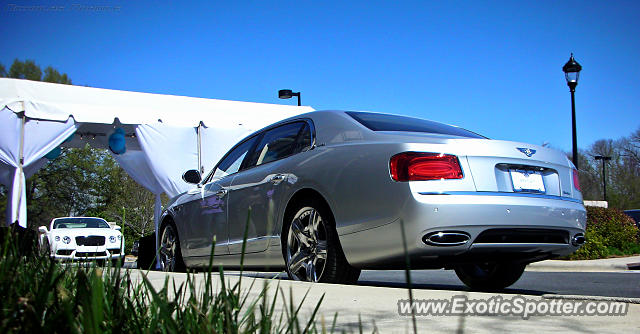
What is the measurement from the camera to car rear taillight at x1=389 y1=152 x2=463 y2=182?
403 cm

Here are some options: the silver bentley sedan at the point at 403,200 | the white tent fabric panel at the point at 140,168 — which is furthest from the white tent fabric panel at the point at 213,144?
the silver bentley sedan at the point at 403,200

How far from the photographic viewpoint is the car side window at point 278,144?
5359mm

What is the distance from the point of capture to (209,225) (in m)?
6.36

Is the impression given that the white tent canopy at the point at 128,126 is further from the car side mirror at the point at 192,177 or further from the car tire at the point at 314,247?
the car tire at the point at 314,247

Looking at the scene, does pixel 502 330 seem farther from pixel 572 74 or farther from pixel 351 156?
pixel 572 74

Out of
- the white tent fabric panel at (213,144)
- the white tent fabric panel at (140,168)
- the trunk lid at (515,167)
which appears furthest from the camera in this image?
the white tent fabric panel at (140,168)

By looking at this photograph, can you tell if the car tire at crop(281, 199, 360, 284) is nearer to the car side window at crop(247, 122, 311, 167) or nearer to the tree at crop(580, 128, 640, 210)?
the car side window at crop(247, 122, 311, 167)

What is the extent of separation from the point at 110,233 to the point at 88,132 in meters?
3.50

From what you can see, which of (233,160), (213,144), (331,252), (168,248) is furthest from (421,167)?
(213,144)

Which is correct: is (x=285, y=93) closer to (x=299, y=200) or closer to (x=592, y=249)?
(x=592, y=249)

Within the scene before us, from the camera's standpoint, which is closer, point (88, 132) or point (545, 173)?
point (545, 173)

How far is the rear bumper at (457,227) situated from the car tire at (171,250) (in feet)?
11.4

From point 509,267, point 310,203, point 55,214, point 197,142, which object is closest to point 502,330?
point 310,203

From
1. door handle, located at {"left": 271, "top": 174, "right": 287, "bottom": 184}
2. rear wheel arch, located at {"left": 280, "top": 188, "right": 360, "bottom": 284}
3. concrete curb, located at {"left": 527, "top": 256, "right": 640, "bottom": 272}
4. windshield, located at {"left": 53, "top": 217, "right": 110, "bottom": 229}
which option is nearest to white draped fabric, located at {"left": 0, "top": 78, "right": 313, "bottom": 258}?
windshield, located at {"left": 53, "top": 217, "right": 110, "bottom": 229}
